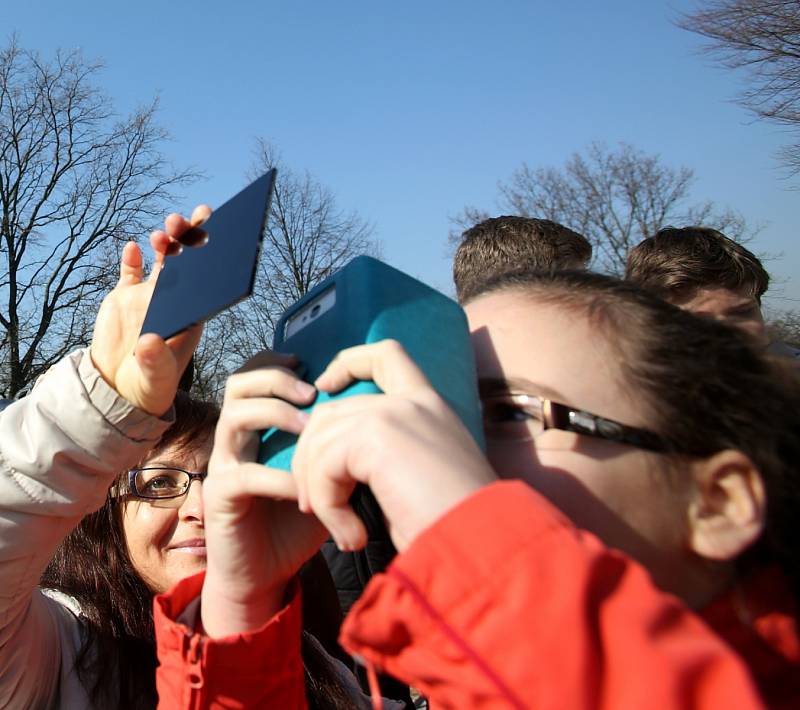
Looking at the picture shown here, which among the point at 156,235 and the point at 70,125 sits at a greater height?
the point at 70,125

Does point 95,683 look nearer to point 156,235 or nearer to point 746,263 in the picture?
point 156,235

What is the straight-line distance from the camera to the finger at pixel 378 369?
3.05 feet

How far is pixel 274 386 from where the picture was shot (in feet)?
3.51

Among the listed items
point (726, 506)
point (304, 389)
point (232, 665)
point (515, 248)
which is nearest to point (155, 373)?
point (304, 389)

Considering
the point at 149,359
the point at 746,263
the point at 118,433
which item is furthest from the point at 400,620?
the point at 746,263

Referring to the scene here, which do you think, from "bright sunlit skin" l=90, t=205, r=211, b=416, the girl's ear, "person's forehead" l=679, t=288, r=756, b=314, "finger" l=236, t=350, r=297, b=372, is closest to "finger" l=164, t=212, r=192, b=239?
"bright sunlit skin" l=90, t=205, r=211, b=416

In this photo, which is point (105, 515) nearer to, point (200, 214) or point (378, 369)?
point (200, 214)

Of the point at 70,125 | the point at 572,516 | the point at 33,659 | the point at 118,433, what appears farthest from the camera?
the point at 70,125

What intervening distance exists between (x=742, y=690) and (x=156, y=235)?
1.25m

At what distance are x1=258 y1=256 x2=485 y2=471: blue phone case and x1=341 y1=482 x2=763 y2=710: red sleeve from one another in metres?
0.21

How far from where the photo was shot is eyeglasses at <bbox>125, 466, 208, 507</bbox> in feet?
7.25

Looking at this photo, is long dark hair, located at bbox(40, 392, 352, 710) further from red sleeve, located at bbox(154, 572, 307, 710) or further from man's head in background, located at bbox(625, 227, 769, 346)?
man's head in background, located at bbox(625, 227, 769, 346)

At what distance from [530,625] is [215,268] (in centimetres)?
72

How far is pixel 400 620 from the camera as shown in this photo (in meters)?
0.82
